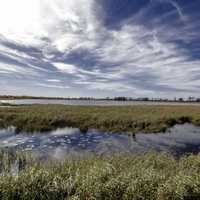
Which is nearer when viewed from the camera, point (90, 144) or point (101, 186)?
point (101, 186)

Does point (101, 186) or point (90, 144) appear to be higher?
point (101, 186)

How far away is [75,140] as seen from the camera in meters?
17.8

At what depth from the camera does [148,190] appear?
6.44m

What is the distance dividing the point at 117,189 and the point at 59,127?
1842 centimetres

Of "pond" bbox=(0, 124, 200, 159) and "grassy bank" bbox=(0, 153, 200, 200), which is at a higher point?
"grassy bank" bbox=(0, 153, 200, 200)

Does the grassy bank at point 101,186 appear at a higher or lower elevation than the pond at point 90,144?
higher

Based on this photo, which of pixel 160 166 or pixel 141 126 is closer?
pixel 160 166

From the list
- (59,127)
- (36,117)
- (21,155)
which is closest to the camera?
(21,155)

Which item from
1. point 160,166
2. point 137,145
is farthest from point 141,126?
point 160,166

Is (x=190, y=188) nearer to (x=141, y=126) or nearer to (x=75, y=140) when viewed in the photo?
(x=75, y=140)

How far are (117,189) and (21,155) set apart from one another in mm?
7006

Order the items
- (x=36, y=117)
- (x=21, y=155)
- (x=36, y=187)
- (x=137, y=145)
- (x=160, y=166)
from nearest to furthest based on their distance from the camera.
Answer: (x=36, y=187) < (x=160, y=166) < (x=21, y=155) < (x=137, y=145) < (x=36, y=117)

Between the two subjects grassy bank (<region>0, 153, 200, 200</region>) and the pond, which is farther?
the pond

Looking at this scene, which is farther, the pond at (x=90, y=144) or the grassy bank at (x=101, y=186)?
the pond at (x=90, y=144)
